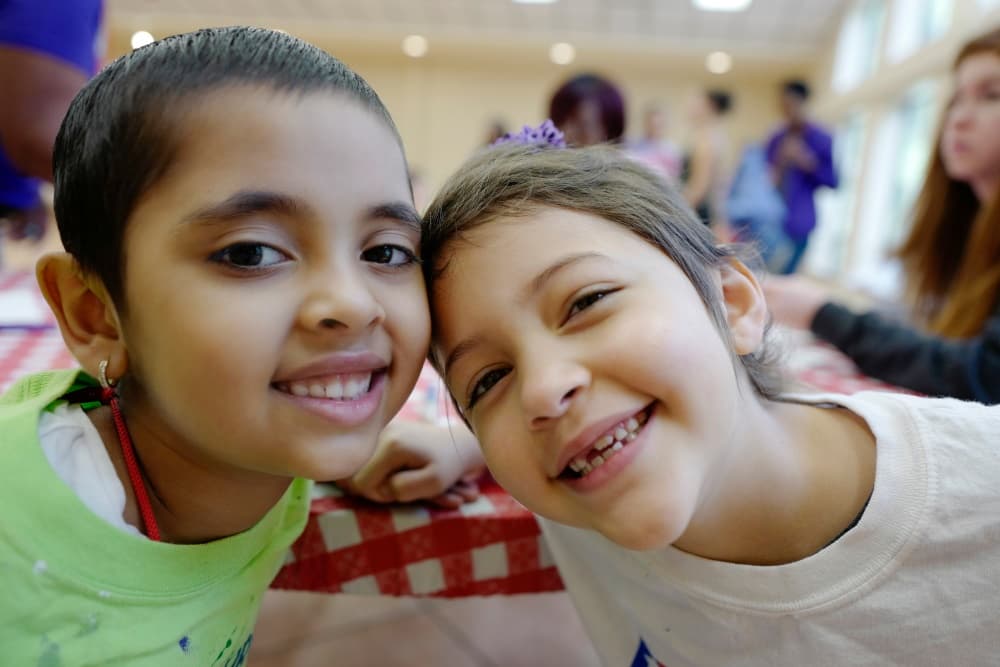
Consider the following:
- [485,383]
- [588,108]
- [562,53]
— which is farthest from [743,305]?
[562,53]

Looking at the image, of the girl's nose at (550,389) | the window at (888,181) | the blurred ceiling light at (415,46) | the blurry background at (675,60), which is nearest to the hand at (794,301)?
the girl's nose at (550,389)

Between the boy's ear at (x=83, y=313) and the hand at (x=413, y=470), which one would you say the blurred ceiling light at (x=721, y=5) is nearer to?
the hand at (x=413, y=470)

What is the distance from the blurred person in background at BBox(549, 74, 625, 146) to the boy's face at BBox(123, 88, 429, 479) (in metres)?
2.00

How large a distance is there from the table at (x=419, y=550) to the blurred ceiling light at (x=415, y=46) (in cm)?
890

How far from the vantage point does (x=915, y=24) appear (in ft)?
20.0

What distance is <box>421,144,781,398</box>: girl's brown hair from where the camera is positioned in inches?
25.9

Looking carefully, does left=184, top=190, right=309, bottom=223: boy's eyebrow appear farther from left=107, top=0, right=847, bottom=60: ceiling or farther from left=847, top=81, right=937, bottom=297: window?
left=107, top=0, right=847, bottom=60: ceiling

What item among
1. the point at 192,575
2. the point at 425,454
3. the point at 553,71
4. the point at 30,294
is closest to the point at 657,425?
the point at 425,454

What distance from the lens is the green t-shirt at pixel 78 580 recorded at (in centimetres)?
48

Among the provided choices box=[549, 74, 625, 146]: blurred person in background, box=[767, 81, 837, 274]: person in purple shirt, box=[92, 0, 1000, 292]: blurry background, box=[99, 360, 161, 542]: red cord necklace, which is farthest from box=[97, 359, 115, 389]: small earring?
box=[92, 0, 1000, 292]: blurry background

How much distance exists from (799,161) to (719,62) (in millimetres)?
5926

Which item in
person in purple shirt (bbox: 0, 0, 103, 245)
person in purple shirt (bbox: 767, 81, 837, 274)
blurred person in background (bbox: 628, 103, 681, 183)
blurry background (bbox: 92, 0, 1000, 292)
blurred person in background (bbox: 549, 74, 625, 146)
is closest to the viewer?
person in purple shirt (bbox: 0, 0, 103, 245)

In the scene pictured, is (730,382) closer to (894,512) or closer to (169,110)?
(894,512)

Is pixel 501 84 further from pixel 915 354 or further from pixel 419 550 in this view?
pixel 419 550
